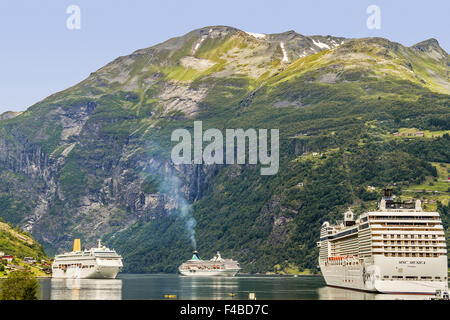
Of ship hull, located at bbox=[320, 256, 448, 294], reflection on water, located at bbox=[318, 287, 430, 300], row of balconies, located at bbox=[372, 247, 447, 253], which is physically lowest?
reflection on water, located at bbox=[318, 287, 430, 300]

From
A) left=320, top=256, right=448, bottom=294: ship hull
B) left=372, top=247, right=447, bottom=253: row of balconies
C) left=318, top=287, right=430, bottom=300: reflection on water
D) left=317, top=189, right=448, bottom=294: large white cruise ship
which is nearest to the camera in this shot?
left=318, top=287, right=430, bottom=300: reflection on water

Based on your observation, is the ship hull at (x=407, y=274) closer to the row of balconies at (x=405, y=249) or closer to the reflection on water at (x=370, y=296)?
the reflection on water at (x=370, y=296)

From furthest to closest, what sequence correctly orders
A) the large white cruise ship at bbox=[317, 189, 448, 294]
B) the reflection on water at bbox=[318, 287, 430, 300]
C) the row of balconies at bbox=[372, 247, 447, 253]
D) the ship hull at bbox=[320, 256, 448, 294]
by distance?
1. the row of balconies at bbox=[372, 247, 447, 253]
2. the large white cruise ship at bbox=[317, 189, 448, 294]
3. the ship hull at bbox=[320, 256, 448, 294]
4. the reflection on water at bbox=[318, 287, 430, 300]

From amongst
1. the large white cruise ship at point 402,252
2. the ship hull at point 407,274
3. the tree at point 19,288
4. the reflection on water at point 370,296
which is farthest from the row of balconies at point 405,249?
the tree at point 19,288

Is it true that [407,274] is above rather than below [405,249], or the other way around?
below

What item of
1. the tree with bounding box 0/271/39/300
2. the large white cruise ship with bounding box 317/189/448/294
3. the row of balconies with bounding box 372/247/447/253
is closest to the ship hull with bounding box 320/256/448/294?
the large white cruise ship with bounding box 317/189/448/294

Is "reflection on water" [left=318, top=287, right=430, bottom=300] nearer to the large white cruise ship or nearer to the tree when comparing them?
the large white cruise ship

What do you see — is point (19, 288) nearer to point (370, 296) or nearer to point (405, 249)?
point (370, 296)

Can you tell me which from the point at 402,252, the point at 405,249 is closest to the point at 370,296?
the point at 402,252

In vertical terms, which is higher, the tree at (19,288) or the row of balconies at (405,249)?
the row of balconies at (405,249)
